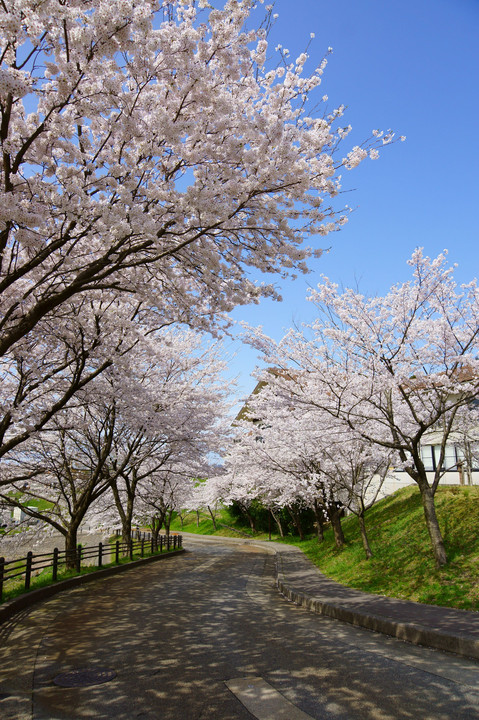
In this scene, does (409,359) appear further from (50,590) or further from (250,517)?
(250,517)

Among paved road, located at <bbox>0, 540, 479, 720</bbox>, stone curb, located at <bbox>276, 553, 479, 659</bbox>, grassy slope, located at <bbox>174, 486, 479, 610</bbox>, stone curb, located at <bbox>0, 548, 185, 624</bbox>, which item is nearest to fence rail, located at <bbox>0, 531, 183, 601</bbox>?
stone curb, located at <bbox>0, 548, 185, 624</bbox>

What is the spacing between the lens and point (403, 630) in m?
7.35

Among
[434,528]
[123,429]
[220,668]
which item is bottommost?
[220,668]

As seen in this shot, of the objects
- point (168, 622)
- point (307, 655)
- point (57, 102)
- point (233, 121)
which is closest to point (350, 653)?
point (307, 655)

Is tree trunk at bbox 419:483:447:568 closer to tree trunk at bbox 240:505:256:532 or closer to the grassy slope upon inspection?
the grassy slope

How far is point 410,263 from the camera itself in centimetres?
1168

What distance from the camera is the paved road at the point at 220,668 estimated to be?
14.9ft

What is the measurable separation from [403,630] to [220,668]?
3214 millimetres

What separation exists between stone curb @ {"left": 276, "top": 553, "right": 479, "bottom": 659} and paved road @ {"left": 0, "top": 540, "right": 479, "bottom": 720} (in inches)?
8.9

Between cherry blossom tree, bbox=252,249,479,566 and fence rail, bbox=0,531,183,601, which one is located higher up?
cherry blossom tree, bbox=252,249,479,566

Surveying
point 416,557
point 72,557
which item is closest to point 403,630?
point 416,557

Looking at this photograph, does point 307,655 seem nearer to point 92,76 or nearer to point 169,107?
point 169,107

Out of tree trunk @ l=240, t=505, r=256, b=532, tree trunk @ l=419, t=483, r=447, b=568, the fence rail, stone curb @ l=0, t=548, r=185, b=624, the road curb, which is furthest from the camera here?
tree trunk @ l=240, t=505, r=256, b=532

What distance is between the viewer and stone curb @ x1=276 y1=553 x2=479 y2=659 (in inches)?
249
